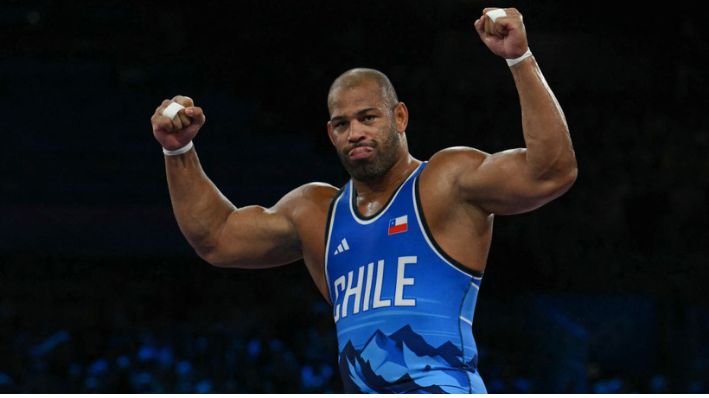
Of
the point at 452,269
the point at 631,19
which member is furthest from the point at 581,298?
the point at 452,269

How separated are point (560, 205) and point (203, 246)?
17.8 ft

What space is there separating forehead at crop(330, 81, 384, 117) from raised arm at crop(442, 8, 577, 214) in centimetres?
44

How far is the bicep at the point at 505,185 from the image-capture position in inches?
107

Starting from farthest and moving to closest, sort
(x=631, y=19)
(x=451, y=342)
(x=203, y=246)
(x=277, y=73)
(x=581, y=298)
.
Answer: (x=631, y=19) < (x=277, y=73) < (x=581, y=298) < (x=203, y=246) < (x=451, y=342)

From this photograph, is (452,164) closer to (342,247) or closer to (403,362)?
(342,247)

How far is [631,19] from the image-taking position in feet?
30.3

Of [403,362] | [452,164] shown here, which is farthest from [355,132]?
[403,362]

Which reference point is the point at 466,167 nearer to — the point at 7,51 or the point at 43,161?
the point at 43,161

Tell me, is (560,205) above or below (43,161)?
below

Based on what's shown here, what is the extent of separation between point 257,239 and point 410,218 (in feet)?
2.23

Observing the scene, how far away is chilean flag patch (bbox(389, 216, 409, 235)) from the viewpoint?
289cm

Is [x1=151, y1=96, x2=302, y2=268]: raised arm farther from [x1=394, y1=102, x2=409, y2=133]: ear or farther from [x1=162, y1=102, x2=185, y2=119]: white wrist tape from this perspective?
[x1=394, y1=102, x2=409, y2=133]: ear

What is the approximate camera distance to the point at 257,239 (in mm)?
3320

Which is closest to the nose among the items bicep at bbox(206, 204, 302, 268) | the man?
the man
